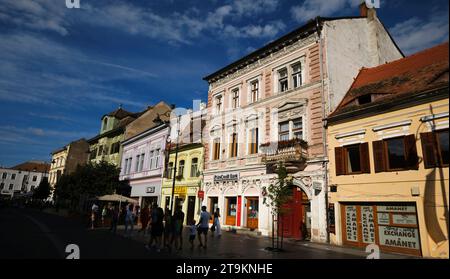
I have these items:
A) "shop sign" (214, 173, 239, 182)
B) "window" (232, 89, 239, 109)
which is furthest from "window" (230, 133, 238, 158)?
"window" (232, 89, 239, 109)

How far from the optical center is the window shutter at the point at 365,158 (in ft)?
46.6

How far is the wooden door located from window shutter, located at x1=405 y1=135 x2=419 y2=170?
9863mm

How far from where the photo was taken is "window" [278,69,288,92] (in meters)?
20.2

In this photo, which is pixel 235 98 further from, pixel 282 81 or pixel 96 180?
pixel 96 180

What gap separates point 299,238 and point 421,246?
20.5ft

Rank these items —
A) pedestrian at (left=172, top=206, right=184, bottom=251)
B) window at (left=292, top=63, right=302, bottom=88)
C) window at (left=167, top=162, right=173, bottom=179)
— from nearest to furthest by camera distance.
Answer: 1. pedestrian at (left=172, top=206, right=184, bottom=251)
2. window at (left=292, top=63, right=302, bottom=88)
3. window at (left=167, top=162, right=173, bottom=179)

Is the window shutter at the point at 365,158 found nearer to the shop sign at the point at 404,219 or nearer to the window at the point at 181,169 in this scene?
the shop sign at the point at 404,219

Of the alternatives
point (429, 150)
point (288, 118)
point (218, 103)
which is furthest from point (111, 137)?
point (429, 150)

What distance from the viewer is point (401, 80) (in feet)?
48.7

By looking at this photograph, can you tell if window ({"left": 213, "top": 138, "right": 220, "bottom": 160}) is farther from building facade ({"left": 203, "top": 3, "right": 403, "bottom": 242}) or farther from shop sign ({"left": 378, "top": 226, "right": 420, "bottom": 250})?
shop sign ({"left": 378, "top": 226, "right": 420, "bottom": 250})

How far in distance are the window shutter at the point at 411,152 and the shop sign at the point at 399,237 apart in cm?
282

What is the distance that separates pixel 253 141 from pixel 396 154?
989 centimetres
